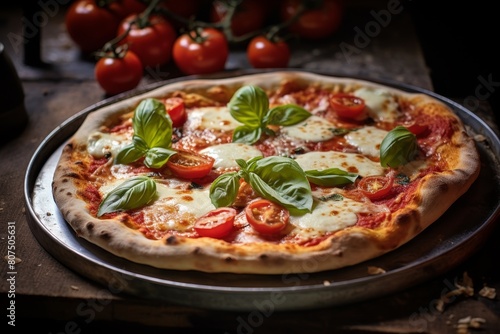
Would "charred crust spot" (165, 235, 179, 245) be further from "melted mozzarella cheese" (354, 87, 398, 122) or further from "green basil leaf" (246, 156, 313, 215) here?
"melted mozzarella cheese" (354, 87, 398, 122)

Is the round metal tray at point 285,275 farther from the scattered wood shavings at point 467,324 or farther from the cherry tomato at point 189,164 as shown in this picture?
the cherry tomato at point 189,164

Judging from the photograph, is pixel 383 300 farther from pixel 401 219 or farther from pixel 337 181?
pixel 337 181

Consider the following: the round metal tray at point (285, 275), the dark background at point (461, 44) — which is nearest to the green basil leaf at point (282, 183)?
the round metal tray at point (285, 275)

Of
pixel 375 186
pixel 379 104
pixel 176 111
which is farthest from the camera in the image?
pixel 379 104

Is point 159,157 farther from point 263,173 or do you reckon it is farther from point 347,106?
point 347,106

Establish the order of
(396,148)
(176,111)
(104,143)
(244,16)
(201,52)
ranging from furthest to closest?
(244,16)
(201,52)
(176,111)
(104,143)
(396,148)

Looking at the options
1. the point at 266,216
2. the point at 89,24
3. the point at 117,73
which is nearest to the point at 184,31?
the point at 89,24

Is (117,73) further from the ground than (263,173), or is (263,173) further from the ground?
(263,173)
